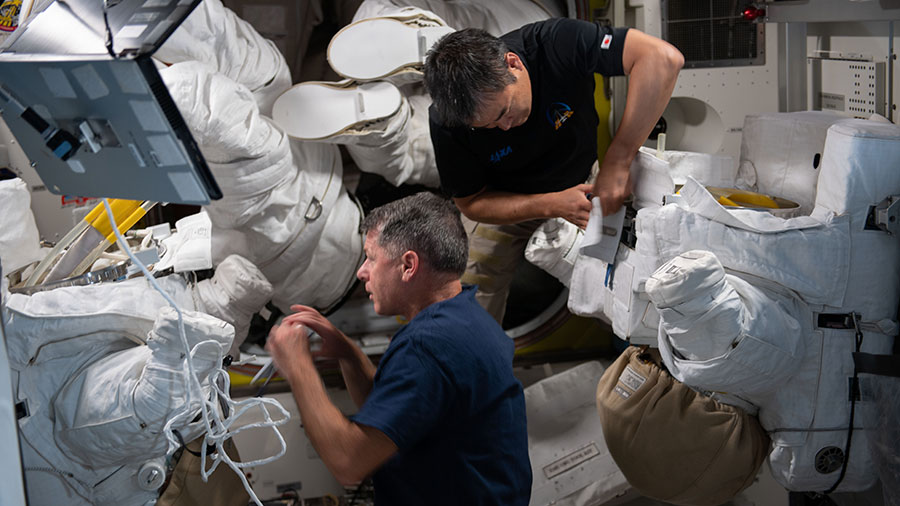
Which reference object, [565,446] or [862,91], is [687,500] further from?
[862,91]

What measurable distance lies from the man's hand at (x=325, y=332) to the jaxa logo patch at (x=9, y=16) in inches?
57.9

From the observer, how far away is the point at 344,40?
334cm

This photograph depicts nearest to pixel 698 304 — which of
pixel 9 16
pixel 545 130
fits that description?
pixel 545 130

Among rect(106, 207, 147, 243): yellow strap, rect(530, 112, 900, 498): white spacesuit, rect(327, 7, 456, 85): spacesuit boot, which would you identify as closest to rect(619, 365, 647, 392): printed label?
rect(530, 112, 900, 498): white spacesuit

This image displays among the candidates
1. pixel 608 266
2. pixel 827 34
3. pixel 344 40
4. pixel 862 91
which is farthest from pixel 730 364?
pixel 344 40

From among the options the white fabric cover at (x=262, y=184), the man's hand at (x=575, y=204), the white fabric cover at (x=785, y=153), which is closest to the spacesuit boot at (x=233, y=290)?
the white fabric cover at (x=262, y=184)

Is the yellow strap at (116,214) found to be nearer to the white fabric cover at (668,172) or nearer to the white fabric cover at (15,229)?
the white fabric cover at (15,229)

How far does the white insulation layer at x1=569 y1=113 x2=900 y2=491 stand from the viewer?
2.22m

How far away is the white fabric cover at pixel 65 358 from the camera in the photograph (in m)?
2.04

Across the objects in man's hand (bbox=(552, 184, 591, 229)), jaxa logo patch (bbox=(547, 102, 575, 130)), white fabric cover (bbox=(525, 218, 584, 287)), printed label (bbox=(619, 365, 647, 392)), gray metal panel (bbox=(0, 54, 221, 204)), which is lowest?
printed label (bbox=(619, 365, 647, 392))

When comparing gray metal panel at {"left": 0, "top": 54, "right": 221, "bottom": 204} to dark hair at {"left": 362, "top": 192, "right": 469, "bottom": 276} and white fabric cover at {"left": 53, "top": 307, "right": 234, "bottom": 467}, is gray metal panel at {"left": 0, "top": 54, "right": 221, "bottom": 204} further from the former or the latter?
dark hair at {"left": 362, "top": 192, "right": 469, "bottom": 276}

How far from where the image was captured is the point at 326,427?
6.58 ft

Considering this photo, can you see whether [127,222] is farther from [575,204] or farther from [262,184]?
[575,204]

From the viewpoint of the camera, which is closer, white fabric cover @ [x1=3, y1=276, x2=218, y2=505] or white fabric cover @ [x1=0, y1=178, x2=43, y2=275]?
white fabric cover @ [x1=3, y1=276, x2=218, y2=505]
